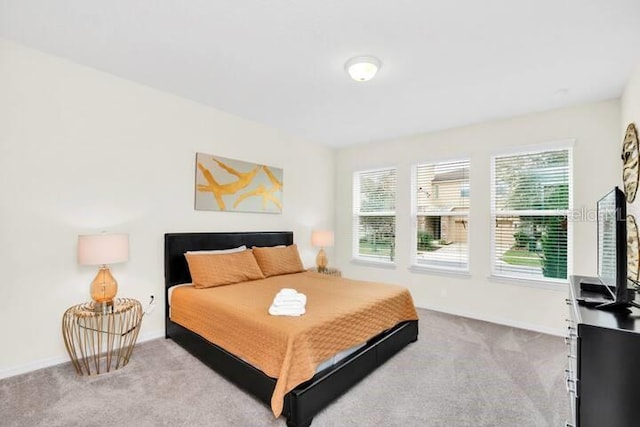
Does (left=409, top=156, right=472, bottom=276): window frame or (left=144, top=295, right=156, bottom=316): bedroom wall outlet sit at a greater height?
(left=409, top=156, right=472, bottom=276): window frame

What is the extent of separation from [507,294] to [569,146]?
1871 mm

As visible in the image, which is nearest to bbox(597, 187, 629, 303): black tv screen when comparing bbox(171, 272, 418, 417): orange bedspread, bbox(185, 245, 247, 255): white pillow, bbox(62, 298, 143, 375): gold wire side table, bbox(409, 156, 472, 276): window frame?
bbox(171, 272, 418, 417): orange bedspread

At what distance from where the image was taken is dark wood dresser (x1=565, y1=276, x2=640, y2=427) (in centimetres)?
123

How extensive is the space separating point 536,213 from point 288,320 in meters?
3.31

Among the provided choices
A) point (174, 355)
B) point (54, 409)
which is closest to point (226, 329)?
point (174, 355)

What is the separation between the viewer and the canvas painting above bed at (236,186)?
3.71 m

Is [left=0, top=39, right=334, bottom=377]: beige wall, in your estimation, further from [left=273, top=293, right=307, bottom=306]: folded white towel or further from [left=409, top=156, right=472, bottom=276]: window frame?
[left=409, top=156, right=472, bottom=276]: window frame

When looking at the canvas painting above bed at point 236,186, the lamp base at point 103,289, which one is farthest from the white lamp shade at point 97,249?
the canvas painting above bed at point 236,186

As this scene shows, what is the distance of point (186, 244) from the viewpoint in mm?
3498

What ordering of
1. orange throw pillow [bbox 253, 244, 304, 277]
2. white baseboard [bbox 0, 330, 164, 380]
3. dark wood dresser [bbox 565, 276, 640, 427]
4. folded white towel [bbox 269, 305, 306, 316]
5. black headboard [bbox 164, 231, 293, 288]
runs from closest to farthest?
1. dark wood dresser [bbox 565, 276, 640, 427]
2. folded white towel [bbox 269, 305, 306, 316]
3. white baseboard [bbox 0, 330, 164, 380]
4. black headboard [bbox 164, 231, 293, 288]
5. orange throw pillow [bbox 253, 244, 304, 277]

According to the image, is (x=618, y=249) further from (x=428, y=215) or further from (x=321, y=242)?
(x=321, y=242)

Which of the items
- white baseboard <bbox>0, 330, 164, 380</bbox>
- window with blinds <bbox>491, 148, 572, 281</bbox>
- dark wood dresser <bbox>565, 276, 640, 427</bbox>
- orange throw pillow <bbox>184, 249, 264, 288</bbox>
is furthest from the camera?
window with blinds <bbox>491, 148, 572, 281</bbox>

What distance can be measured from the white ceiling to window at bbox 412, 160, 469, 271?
1.12 metres

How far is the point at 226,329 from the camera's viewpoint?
94.7 inches
